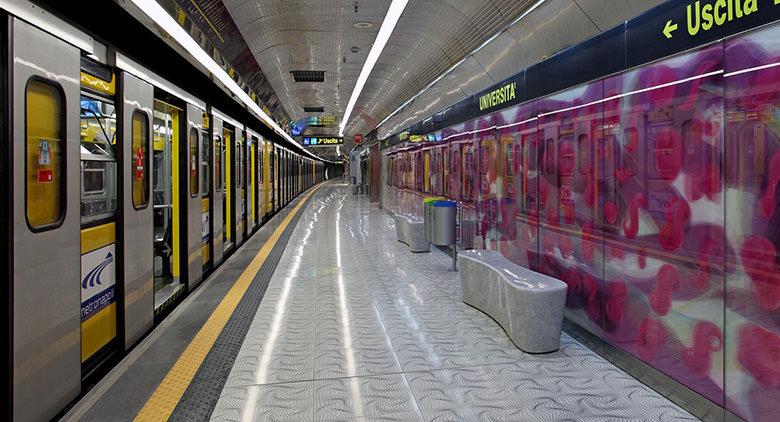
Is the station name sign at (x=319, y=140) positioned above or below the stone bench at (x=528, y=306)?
above

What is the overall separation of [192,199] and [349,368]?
300cm

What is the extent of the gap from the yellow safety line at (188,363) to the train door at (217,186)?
976 mm

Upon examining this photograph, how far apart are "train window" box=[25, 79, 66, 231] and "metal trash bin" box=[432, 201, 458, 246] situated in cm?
462

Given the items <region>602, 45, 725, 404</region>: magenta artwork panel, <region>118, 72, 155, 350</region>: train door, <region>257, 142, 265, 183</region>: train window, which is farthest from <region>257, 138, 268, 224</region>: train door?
<region>602, 45, 725, 404</region>: magenta artwork panel

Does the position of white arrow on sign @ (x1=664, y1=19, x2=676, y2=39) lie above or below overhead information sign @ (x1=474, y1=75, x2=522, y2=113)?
below

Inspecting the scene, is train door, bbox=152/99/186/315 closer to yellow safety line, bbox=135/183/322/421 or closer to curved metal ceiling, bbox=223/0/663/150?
yellow safety line, bbox=135/183/322/421

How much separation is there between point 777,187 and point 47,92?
3518 millimetres

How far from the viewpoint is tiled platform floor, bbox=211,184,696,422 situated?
276cm

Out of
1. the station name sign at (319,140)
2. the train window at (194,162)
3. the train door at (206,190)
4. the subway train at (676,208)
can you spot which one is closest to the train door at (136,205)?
the train window at (194,162)

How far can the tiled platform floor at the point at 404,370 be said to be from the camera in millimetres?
2760

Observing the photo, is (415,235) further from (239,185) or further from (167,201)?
(167,201)

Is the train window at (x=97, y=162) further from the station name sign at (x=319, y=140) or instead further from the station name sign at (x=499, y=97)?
the station name sign at (x=319, y=140)

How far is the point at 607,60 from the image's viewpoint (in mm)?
3365

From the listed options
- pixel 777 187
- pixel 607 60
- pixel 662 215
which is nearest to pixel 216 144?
pixel 607 60
